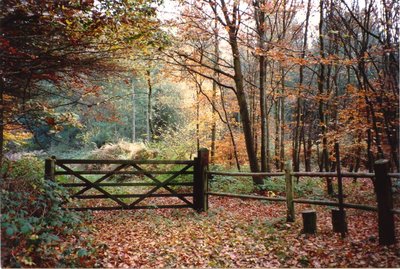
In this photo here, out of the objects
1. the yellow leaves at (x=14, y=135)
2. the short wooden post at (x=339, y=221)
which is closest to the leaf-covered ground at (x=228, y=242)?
the short wooden post at (x=339, y=221)

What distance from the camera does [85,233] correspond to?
6031mm

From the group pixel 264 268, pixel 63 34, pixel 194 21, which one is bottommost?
pixel 264 268

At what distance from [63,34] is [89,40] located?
1.82 feet

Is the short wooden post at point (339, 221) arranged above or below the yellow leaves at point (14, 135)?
below

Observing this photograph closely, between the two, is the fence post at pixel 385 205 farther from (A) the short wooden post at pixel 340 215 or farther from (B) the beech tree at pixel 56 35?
(B) the beech tree at pixel 56 35

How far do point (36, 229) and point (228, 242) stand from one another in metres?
3.35

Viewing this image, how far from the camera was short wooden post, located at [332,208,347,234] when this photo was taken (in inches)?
227

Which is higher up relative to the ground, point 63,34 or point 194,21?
point 194,21

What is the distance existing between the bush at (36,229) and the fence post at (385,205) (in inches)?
185

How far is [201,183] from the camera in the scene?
8.56 m

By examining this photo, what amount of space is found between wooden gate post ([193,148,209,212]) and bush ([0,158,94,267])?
351cm

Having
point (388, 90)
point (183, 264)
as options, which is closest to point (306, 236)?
point (183, 264)

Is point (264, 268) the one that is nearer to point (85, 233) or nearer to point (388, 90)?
point (85, 233)

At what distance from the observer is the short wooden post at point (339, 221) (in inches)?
227
